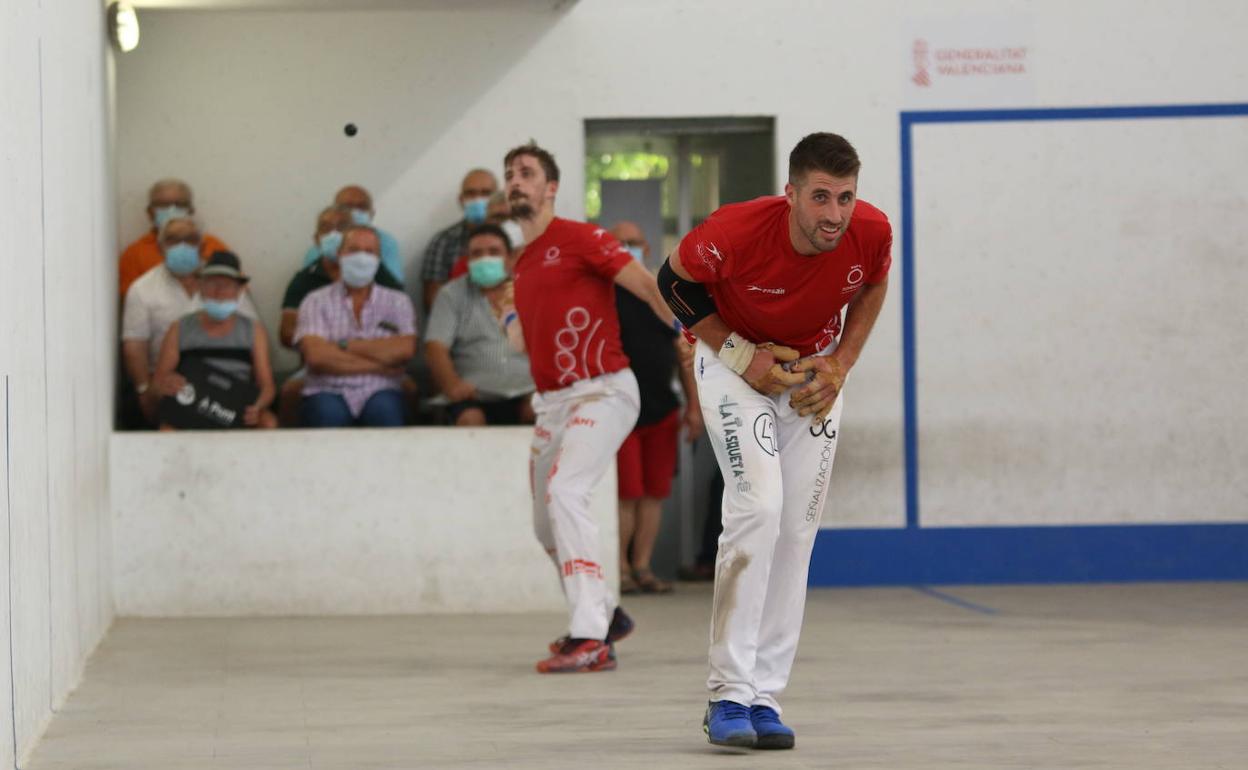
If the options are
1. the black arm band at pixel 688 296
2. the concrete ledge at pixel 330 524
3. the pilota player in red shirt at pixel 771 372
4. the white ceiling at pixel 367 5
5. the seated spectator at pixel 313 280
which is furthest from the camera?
the white ceiling at pixel 367 5

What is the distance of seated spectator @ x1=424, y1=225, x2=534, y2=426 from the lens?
9.02 meters

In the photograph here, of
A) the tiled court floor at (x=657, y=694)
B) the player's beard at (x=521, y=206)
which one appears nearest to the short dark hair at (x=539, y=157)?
the player's beard at (x=521, y=206)

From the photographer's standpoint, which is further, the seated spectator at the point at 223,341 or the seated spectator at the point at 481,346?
the seated spectator at the point at 481,346

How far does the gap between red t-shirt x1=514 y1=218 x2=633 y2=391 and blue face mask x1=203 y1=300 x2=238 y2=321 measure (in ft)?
9.01

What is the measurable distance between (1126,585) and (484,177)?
13.5 ft

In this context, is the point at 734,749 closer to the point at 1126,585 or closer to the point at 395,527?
the point at 395,527

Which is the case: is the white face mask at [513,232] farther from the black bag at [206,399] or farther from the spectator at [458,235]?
the black bag at [206,399]

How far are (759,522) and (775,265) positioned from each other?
0.67 meters

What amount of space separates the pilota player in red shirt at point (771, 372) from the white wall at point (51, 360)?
1.79 meters

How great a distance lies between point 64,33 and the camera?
6.55 meters

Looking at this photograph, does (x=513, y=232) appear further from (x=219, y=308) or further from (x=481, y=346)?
(x=219, y=308)

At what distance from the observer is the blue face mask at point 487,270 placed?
9.03 meters

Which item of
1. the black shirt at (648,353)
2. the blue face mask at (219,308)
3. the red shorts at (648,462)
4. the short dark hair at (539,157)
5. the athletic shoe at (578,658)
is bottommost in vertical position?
the athletic shoe at (578,658)

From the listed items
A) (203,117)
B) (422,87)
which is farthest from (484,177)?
(203,117)
